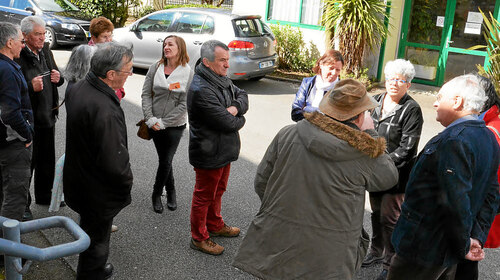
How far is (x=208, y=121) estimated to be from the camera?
4.34 metres

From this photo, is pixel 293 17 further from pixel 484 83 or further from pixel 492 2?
pixel 484 83

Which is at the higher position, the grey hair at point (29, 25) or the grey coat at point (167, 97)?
the grey hair at point (29, 25)

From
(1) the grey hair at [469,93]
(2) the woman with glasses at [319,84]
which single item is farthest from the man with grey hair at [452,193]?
(2) the woman with glasses at [319,84]

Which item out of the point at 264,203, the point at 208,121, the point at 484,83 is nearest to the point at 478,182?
the point at 484,83

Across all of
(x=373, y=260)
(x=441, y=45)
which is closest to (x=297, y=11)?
(x=441, y=45)

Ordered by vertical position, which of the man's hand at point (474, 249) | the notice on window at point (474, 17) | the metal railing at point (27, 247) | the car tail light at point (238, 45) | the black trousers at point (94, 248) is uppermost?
the notice on window at point (474, 17)

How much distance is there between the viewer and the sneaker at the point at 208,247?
4648 millimetres

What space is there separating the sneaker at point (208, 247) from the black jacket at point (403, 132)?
5.18 feet

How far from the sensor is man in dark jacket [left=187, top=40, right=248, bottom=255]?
170 inches

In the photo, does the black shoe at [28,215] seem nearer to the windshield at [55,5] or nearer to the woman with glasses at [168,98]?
the woman with glasses at [168,98]

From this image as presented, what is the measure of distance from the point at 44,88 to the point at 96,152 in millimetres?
1785

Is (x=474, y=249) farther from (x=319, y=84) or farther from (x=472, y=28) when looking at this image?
(x=472, y=28)

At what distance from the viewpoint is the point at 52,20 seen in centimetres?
1459

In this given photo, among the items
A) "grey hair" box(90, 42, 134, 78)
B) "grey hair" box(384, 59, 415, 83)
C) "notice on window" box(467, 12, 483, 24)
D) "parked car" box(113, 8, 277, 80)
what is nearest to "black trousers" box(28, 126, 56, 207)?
"grey hair" box(90, 42, 134, 78)
